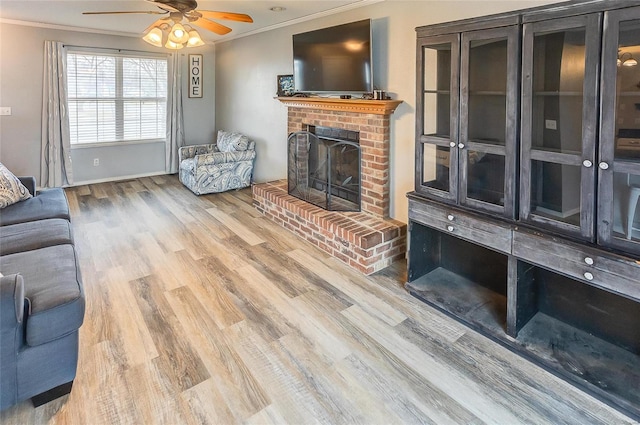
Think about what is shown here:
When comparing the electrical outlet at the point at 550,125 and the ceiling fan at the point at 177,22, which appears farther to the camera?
the ceiling fan at the point at 177,22

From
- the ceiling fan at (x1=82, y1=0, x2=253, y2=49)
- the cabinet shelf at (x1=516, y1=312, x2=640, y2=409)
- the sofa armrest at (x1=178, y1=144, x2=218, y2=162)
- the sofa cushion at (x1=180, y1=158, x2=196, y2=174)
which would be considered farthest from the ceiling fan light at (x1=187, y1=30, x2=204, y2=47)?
the sofa armrest at (x1=178, y1=144, x2=218, y2=162)

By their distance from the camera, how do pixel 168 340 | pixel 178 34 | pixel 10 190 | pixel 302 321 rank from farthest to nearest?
pixel 10 190, pixel 178 34, pixel 302 321, pixel 168 340

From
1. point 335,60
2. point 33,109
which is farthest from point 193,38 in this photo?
point 33,109

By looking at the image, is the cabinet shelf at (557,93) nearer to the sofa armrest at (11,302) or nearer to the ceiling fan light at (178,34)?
the ceiling fan light at (178,34)

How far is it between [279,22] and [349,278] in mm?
3403

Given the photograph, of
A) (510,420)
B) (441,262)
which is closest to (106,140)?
(441,262)

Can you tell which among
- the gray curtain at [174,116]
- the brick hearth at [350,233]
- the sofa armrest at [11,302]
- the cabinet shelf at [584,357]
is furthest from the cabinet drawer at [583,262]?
the gray curtain at [174,116]

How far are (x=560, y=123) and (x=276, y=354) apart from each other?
1947mm

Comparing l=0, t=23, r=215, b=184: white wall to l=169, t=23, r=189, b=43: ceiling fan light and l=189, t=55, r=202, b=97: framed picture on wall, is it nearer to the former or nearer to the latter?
l=189, t=55, r=202, b=97: framed picture on wall

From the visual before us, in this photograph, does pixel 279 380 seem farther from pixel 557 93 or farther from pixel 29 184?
pixel 29 184

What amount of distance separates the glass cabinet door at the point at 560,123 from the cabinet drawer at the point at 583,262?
0.27ft

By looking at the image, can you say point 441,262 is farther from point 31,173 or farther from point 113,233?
point 31,173

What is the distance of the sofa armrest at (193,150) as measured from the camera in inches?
246

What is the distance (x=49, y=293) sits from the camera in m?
1.86
